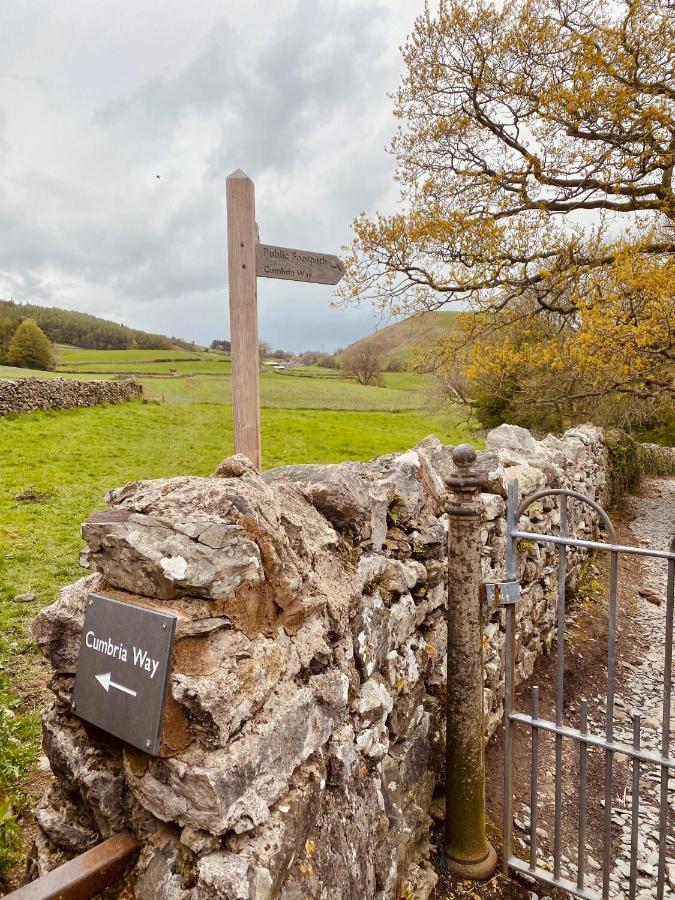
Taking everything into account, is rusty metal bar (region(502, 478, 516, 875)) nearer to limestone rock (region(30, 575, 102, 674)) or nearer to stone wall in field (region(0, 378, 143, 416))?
limestone rock (region(30, 575, 102, 674))

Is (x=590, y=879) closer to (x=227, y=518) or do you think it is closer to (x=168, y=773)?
(x=168, y=773)

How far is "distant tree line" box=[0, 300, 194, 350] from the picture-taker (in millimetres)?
42875

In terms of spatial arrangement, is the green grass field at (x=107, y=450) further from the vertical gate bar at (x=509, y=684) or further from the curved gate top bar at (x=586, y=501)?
the curved gate top bar at (x=586, y=501)

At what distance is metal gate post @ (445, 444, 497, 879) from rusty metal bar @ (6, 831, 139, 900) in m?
1.80

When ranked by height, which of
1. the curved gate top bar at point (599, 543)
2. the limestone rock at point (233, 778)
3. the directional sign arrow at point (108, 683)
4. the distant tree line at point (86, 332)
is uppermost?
the distant tree line at point (86, 332)

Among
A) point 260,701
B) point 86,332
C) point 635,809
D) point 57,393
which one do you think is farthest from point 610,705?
point 86,332

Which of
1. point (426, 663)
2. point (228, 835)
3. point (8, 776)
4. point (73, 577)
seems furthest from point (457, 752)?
point (73, 577)

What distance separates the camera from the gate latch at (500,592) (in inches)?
119

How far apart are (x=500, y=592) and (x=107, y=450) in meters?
12.7

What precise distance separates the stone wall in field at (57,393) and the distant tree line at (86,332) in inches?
726

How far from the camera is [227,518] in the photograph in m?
2.06

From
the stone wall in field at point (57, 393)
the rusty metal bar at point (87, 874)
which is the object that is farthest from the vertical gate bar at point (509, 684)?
the stone wall in field at point (57, 393)

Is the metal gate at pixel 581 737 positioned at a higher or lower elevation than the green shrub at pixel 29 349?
lower

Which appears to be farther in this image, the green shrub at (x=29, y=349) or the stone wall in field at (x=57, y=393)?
the green shrub at (x=29, y=349)
